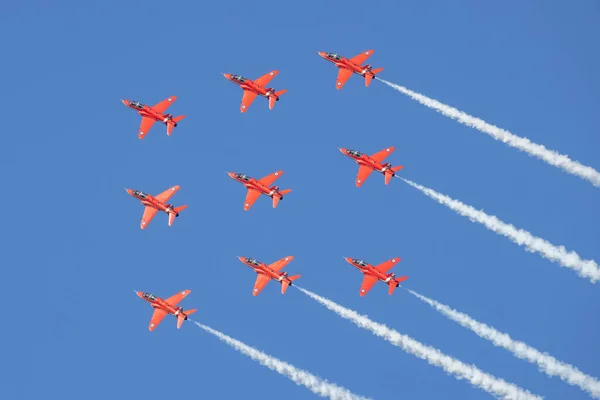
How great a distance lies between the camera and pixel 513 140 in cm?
11556

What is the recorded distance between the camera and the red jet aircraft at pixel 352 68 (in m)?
117

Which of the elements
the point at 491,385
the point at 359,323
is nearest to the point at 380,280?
the point at 359,323

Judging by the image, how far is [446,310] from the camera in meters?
113

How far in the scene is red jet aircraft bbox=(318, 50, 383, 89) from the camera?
Answer: 117 m

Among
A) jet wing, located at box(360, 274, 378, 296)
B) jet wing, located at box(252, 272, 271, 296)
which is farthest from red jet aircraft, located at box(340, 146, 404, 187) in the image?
jet wing, located at box(252, 272, 271, 296)

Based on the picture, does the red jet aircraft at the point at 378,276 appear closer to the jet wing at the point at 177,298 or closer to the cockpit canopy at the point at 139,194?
the jet wing at the point at 177,298

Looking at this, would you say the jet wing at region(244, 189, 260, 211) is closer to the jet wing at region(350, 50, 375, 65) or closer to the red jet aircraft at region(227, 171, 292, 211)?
the red jet aircraft at region(227, 171, 292, 211)

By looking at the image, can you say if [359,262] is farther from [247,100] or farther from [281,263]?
[247,100]

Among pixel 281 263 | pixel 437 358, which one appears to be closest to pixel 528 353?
pixel 437 358

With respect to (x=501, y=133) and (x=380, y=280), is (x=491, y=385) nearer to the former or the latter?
(x=380, y=280)

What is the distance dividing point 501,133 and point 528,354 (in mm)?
18142

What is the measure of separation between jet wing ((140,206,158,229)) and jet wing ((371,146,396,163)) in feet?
60.4

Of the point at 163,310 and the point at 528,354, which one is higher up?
the point at 528,354

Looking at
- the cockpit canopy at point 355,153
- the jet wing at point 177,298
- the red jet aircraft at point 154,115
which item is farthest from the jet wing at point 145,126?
the cockpit canopy at point 355,153
